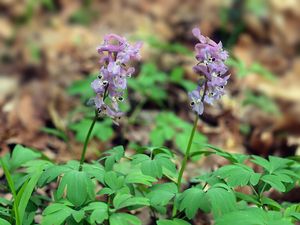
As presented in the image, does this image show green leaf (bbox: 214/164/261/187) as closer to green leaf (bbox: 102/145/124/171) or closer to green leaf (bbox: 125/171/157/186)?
green leaf (bbox: 125/171/157/186)

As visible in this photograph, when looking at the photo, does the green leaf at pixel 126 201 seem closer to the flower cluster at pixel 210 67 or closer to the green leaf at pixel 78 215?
the green leaf at pixel 78 215

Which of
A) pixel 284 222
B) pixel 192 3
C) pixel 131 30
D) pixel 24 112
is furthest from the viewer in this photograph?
pixel 192 3

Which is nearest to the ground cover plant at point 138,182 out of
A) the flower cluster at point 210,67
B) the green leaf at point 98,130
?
the flower cluster at point 210,67

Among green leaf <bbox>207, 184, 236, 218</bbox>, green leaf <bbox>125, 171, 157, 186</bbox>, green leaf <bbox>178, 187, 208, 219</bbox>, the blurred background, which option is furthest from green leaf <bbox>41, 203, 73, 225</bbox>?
the blurred background

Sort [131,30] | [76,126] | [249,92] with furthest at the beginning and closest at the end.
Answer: [131,30], [249,92], [76,126]

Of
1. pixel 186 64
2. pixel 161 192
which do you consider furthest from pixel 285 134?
pixel 161 192

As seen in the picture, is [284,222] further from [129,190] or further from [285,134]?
[285,134]

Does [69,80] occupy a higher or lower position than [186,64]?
lower
